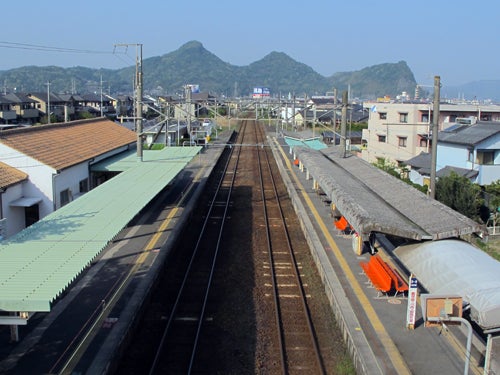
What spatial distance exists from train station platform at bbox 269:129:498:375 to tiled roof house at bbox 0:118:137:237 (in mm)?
6078

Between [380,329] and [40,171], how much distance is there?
837 centimetres

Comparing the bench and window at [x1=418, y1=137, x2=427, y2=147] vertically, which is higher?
window at [x1=418, y1=137, x2=427, y2=147]

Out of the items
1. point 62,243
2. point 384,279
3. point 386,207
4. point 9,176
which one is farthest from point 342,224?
point 9,176

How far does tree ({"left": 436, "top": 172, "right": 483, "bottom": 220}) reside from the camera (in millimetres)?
14508

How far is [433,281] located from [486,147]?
12538 millimetres

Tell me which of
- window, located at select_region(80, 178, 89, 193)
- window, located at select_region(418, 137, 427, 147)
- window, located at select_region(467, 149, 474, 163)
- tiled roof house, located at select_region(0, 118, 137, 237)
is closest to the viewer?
tiled roof house, located at select_region(0, 118, 137, 237)

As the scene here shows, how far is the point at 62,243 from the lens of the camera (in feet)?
23.7

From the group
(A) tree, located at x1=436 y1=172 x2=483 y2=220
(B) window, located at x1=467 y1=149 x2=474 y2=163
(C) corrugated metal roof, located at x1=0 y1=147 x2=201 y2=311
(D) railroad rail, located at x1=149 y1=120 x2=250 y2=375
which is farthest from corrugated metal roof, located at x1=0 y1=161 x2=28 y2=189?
(B) window, located at x1=467 y1=149 x2=474 y2=163

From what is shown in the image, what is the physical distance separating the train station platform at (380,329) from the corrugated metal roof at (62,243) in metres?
3.58

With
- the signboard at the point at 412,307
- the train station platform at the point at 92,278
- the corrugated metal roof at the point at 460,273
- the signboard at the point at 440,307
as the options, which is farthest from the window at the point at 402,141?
the signboard at the point at 440,307

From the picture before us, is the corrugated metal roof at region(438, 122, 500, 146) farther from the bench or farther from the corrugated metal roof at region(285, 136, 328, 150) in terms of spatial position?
the bench

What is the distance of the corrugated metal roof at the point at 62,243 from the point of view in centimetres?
542

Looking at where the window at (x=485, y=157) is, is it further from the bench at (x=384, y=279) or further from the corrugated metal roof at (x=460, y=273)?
the corrugated metal roof at (x=460, y=273)

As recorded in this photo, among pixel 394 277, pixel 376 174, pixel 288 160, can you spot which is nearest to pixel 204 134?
pixel 288 160
